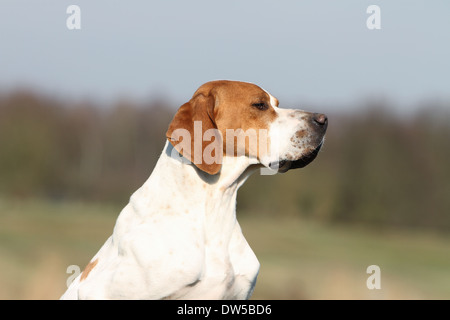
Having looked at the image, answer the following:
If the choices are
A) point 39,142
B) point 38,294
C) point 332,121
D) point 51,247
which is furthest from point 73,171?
point 38,294

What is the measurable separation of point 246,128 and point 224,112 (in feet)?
0.76

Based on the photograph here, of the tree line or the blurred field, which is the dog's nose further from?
the tree line

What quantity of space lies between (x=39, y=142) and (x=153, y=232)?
57.8 m

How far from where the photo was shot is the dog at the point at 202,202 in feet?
16.6

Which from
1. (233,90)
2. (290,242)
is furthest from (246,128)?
(290,242)

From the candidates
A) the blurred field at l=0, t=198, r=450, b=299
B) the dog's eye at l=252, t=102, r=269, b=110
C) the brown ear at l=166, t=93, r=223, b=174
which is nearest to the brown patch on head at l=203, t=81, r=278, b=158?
the dog's eye at l=252, t=102, r=269, b=110

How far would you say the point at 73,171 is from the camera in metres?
63.1

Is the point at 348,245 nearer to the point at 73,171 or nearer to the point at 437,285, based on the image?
the point at 437,285

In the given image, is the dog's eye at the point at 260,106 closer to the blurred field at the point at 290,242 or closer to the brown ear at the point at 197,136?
the brown ear at the point at 197,136

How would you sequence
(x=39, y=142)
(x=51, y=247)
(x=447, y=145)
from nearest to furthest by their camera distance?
(x=51, y=247), (x=447, y=145), (x=39, y=142)

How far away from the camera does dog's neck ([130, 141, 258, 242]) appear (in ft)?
17.3

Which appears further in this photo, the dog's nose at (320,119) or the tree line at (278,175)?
the tree line at (278,175)

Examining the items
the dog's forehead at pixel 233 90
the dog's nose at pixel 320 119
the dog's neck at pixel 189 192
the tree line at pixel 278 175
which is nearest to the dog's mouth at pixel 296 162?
the dog's nose at pixel 320 119

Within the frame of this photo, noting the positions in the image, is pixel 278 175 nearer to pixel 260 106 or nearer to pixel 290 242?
pixel 290 242
